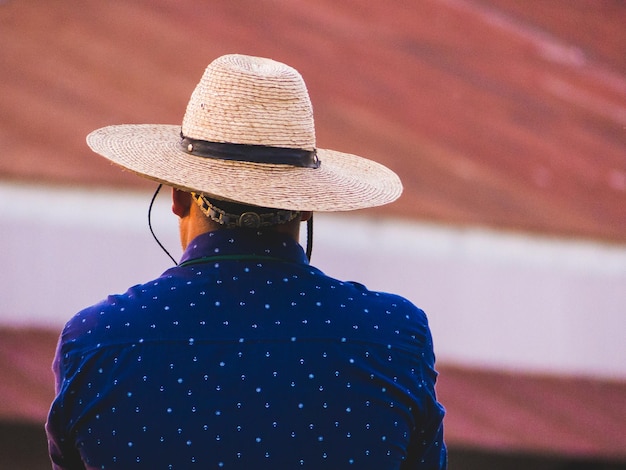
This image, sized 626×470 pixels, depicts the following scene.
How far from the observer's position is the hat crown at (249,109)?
136 cm

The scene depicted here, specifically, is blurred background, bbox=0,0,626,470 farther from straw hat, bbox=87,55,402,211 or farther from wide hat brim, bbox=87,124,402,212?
straw hat, bbox=87,55,402,211

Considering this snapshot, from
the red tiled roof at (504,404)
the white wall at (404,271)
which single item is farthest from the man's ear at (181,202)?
the red tiled roof at (504,404)

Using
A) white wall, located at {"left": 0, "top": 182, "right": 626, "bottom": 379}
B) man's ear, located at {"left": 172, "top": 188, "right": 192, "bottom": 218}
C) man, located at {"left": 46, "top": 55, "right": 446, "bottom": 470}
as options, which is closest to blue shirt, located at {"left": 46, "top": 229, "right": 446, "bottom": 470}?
man, located at {"left": 46, "top": 55, "right": 446, "bottom": 470}

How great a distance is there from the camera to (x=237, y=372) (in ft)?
3.73

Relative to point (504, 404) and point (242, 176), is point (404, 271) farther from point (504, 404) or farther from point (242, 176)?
point (242, 176)

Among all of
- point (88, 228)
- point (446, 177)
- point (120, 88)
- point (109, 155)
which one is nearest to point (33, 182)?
point (88, 228)

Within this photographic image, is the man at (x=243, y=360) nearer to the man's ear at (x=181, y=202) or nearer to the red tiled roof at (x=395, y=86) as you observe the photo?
the man's ear at (x=181, y=202)

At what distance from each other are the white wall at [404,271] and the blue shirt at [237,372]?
197cm

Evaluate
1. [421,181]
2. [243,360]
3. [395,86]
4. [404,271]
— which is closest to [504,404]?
[404,271]

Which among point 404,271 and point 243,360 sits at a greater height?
point 243,360

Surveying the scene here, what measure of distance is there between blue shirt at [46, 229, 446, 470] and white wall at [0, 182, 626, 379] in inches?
77.7

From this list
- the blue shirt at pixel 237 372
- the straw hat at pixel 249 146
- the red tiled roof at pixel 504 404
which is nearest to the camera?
the blue shirt at pixel 237 372

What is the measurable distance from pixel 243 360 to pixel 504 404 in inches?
88.1

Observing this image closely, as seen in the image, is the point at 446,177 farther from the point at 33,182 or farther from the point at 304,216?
the point at 304,216
